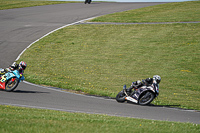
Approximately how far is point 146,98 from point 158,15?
29.0 metres

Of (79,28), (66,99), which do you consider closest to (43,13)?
(79,28)

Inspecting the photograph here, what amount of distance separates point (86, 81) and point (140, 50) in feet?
32.6

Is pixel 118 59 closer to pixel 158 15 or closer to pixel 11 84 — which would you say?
pixel 11 84

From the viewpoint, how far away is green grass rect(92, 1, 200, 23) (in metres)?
37.9

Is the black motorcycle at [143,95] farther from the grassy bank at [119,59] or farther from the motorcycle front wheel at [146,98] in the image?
the grassy bank at [119,59]

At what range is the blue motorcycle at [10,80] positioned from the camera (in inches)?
581

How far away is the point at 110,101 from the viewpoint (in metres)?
14.6

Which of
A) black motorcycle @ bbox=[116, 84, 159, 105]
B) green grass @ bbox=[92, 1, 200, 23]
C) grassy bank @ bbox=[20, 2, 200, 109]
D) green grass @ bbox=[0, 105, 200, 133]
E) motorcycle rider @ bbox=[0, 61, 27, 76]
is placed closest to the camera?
green grass @ bbox=[0, 105, 200, 133]

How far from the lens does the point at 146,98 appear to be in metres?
13.8

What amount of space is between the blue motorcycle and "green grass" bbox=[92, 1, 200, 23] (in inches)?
963

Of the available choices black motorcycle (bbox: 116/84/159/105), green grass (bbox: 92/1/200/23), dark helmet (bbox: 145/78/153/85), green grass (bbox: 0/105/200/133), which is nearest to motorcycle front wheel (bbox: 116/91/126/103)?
black motorcycle (bbox: 116/84/159/105)

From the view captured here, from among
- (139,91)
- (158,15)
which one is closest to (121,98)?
(139,91)

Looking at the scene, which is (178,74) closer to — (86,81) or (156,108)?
(86,81)

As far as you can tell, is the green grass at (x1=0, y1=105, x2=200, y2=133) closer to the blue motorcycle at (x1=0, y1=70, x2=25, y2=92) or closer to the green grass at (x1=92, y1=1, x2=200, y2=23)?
the blue motorcycle at (x1=0, y1=70, x2=25, y2=92)
